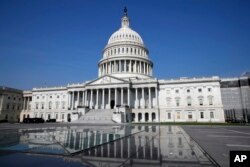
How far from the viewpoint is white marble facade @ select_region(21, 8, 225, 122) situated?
66.9 m

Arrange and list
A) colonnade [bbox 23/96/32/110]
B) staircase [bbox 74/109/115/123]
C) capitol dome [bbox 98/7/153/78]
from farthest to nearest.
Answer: colonnade [bbox 23/96/32/110], capitol dome [bbox 98/7/153/78], staircase [bbox 74/109/115/123]

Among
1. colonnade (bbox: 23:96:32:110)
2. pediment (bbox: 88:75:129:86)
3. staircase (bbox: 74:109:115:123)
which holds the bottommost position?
staircase (bbox: 74:109:115:123)

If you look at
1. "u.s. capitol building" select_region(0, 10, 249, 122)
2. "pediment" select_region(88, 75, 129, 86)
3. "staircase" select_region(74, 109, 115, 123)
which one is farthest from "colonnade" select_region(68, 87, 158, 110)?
"staircase" select_region(74, 109, 115, 123)

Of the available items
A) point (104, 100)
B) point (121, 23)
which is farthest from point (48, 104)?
point (121, 23)

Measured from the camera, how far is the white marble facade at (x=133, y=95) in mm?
66938

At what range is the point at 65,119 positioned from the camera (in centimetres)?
7938

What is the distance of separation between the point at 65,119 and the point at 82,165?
78.4 metres

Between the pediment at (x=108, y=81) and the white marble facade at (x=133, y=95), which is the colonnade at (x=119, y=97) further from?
the pediment at (x=108, y=81)

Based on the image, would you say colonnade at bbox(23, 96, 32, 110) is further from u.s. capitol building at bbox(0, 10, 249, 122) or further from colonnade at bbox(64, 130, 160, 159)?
colonnade at bbox(64, 130, 160, 159)

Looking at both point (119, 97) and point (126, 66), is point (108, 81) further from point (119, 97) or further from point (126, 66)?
point (126, 66)

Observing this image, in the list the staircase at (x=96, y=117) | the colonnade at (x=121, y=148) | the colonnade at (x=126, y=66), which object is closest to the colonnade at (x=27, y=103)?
the colonnade at (x=126, y=66)

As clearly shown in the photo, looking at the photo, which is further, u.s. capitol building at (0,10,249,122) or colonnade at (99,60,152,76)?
colonnade at (99,60,152,76)

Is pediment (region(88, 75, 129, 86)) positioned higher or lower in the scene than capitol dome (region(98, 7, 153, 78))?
lower

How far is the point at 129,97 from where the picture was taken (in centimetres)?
7044
